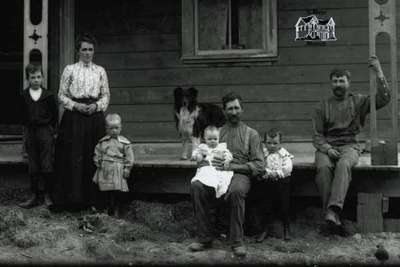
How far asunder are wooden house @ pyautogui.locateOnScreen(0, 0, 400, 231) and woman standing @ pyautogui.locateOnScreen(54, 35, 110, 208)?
2182 mm

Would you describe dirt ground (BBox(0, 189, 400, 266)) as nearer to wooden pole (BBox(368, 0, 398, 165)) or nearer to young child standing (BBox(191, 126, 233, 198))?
young child standing (BBox(191, 126, 233, 198))

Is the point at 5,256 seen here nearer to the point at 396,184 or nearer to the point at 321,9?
the point at 396,184

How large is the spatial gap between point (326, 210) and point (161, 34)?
4.26m

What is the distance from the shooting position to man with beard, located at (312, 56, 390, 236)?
630 centimetres

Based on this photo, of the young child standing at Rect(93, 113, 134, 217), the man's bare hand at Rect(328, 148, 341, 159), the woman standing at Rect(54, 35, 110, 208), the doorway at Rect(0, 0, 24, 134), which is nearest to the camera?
the man's bare hand at Rect(328, 148, 341, 159)

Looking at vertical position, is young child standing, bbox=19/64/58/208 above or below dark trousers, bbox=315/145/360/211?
above

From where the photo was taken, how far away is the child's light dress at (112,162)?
6734mm

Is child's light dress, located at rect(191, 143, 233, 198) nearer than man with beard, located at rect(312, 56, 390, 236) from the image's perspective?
Yes

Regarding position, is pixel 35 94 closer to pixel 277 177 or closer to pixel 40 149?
pixel 40 149

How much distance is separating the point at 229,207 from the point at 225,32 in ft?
12.4

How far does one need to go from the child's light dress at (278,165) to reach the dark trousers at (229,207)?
366 mm

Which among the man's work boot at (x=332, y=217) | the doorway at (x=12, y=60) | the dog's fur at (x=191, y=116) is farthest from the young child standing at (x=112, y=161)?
the doorway at (x=12, y=60)

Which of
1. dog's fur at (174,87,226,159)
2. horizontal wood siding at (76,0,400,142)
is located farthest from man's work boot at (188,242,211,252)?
horizontal wood siding at (76,0,400,142)

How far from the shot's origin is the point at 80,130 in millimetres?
7016
